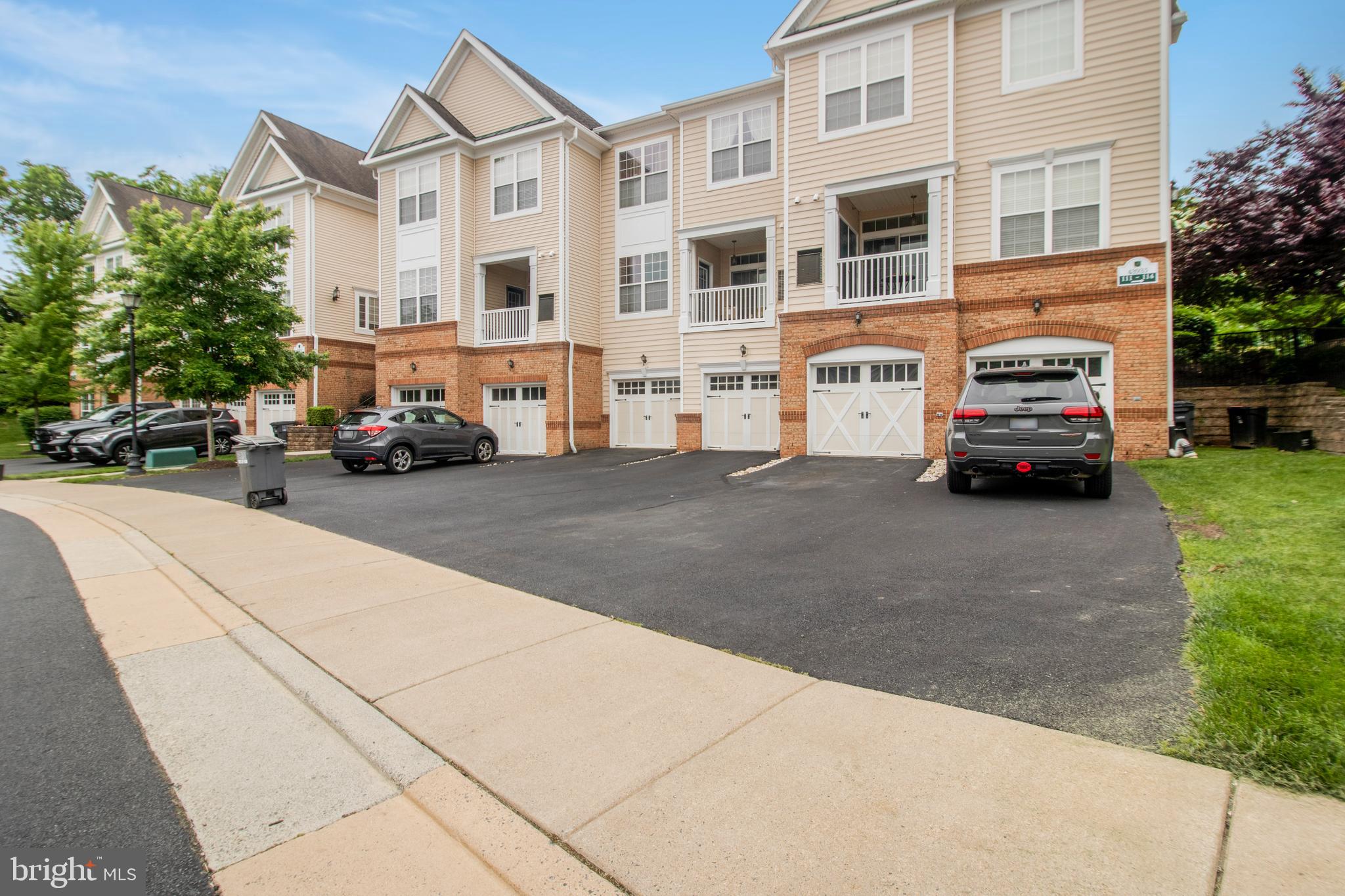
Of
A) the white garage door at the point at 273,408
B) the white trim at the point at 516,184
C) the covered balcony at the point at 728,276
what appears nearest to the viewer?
the covered balcony at the point at 728,276

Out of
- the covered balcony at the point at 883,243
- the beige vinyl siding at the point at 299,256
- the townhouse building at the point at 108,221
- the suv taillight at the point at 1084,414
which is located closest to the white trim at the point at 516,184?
the beige vinyl siding at the point at 299,256

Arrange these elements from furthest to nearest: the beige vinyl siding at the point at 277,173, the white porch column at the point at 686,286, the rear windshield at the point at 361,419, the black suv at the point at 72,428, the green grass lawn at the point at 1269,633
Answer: the beige vinyl siding at the point at 277,173 < the black suv at the point at 72,428 < the white porch column at the point at 686,286 < the rear windshield at the point at 361,419 < the green grass lawn at the point at 1269,633

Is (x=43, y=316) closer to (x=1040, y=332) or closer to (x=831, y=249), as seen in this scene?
(x=831, y=249)

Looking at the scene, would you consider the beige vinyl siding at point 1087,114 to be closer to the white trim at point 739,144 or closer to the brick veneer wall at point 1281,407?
the brick veneer wall at point 1281,407

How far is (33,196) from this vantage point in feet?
145

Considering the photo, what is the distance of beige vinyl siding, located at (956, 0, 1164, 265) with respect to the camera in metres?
13.0

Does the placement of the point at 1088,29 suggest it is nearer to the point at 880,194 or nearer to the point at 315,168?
the point at 880,194

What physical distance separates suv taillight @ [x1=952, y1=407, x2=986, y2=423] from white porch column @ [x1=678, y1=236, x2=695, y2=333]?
10.6 metres

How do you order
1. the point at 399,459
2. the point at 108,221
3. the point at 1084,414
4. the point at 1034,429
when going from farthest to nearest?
the point at 108,221 → the point at 399,459 → the point at 1034,429 → the point at 1084,414

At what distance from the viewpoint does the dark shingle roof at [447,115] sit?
21.1m

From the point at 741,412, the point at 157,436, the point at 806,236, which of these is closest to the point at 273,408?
the point at 157,436

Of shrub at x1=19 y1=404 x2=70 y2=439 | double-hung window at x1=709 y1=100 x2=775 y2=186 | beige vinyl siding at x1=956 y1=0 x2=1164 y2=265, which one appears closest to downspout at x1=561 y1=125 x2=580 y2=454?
double-hung window at x1=709 y1=100 x2=775 y2=186

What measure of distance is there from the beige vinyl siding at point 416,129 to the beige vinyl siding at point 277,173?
5.92 m

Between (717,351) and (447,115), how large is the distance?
12.5m
